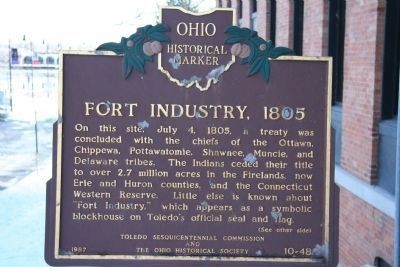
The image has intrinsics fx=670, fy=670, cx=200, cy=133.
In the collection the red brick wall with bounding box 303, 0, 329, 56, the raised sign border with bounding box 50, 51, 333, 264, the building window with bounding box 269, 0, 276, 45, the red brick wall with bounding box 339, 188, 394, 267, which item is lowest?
the red brick wall with bounding box 339, 188, 394, 267

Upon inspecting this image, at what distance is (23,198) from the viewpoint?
17375mm

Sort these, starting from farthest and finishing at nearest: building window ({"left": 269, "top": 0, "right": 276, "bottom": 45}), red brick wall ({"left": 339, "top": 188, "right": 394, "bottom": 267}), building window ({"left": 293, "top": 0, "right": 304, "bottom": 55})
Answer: building window ({"left": 269, "top": 0, "right": 276, "bottom": 45}) < building window ({"left": 293, "top": 0, "right": 304, "bottom": 55}) < red brick wall ({"left": 339, "top": 188, "right": 394, "bottom": 267})

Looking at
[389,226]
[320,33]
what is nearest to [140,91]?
[389,226]

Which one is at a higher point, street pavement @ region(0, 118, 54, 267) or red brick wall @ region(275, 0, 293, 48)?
red brick wall @ region(275, 0, 293, 48)

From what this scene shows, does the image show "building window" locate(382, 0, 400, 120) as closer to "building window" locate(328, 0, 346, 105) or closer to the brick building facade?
the brick building facade

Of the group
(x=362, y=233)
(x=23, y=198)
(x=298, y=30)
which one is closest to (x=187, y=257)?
(x=362, y=233)

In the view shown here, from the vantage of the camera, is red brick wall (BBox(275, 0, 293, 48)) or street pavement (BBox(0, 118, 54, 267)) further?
red brick wall (BBox(275, 0, 293, 48))

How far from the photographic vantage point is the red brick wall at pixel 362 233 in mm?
7723

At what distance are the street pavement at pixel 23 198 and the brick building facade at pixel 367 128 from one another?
5.23 m

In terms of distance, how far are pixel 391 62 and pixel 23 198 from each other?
11763mm

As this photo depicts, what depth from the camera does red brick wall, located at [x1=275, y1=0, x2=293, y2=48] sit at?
13164 mm

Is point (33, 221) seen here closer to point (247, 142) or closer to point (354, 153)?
point (354, 153)

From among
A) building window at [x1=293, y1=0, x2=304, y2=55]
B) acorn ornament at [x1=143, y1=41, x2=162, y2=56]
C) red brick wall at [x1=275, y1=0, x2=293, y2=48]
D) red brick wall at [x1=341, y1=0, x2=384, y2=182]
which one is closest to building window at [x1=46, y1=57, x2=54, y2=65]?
red brick wall at [x1=275, y1=0, x2=293, y2=48]

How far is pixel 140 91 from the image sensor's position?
4543mm
